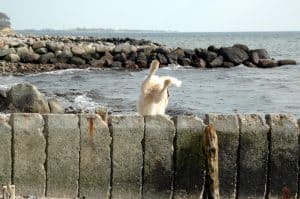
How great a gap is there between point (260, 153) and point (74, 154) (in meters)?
2.26

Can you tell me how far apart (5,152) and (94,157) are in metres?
1.07

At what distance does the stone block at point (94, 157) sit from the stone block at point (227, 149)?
4.33 ft

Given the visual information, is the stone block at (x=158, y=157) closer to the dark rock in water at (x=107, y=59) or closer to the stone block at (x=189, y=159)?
the stone block at (x=189, y=159)

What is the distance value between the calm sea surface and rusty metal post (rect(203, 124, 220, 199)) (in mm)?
11931

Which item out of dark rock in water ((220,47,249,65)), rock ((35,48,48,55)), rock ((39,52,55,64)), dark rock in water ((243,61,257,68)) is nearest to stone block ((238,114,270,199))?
rock ((39,52,55,64))

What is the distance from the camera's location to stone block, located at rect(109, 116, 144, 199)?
709cm

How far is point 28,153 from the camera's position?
707cm

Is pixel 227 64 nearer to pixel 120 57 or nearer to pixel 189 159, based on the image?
pixel 120 57

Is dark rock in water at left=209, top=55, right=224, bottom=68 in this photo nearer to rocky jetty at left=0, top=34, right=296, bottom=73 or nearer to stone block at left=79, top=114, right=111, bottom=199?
rocky jetty at left=0, top=34, right=296, bottom=73

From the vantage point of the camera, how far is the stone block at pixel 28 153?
23.2ft

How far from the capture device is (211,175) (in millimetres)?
6941

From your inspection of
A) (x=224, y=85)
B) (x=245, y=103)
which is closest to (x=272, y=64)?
(x=224, y=85)

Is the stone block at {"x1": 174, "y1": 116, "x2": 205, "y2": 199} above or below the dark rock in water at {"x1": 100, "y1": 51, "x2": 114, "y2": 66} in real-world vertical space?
above

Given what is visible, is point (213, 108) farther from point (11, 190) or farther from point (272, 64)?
point (272, 64)
